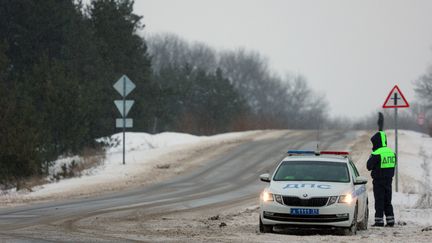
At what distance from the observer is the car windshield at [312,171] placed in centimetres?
1531

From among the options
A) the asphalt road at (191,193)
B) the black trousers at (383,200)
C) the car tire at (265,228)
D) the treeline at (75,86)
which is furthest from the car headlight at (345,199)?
the treeline at (75,86)

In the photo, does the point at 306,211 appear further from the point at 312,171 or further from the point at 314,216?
the point at 312,171

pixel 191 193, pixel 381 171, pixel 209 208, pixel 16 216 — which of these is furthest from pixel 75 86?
pixel 381 171

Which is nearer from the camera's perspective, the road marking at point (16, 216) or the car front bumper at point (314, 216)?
the car front bumper at point (314, 216)

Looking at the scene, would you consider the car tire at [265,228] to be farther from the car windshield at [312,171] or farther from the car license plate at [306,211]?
the car windshield at [312,171]

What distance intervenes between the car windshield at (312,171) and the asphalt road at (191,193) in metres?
4.09

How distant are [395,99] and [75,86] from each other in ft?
48.8

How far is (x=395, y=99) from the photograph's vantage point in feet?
77.1

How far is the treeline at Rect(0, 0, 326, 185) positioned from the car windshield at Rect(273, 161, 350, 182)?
15204mm

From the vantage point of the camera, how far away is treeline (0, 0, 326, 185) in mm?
29828

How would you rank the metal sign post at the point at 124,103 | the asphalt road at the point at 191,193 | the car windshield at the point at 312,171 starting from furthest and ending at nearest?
the metal sign post at the point at 124,103 < the asphalt road at the point at 191,193 < the car windshield at the point at 312,171

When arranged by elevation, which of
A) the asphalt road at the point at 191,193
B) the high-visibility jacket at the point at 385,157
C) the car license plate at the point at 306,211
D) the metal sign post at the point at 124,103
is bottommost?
the asphalt road at the point at 191,193

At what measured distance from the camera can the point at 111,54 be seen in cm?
5422

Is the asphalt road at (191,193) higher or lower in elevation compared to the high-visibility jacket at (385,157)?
lower
